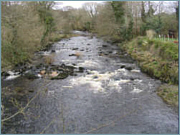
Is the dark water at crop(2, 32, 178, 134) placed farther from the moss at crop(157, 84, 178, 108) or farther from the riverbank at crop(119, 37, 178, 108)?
the riverbank at crop(119, 37, 178, 108)

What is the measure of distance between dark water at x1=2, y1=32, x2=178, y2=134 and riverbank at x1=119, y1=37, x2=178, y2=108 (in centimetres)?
67

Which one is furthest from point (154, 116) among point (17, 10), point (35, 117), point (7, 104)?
point (17, 10)

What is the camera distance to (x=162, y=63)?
16.6 meters

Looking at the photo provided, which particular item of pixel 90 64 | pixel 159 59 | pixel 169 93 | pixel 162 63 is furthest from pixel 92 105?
pixel 159 59

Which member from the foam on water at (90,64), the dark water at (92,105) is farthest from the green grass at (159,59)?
the foam on water at (90,64)

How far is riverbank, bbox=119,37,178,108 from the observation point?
1270 centimetres

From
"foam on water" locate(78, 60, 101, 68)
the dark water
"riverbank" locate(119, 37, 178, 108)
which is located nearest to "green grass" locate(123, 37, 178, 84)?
"riverbank" locate(119, 37, 178, 108)

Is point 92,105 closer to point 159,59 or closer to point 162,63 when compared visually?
point 162,63

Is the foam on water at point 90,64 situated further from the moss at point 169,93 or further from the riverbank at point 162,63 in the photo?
the moss at point 169,93

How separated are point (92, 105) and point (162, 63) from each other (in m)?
8.25

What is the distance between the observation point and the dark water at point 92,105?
9.10m

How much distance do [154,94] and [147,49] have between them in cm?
1237

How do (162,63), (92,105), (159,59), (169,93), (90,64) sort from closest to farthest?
1. (92,105)
2. (169,93)
3. (162,63)
4. (159,59)
5. (90,64)

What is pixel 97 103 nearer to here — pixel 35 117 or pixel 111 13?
pixel 35 117
